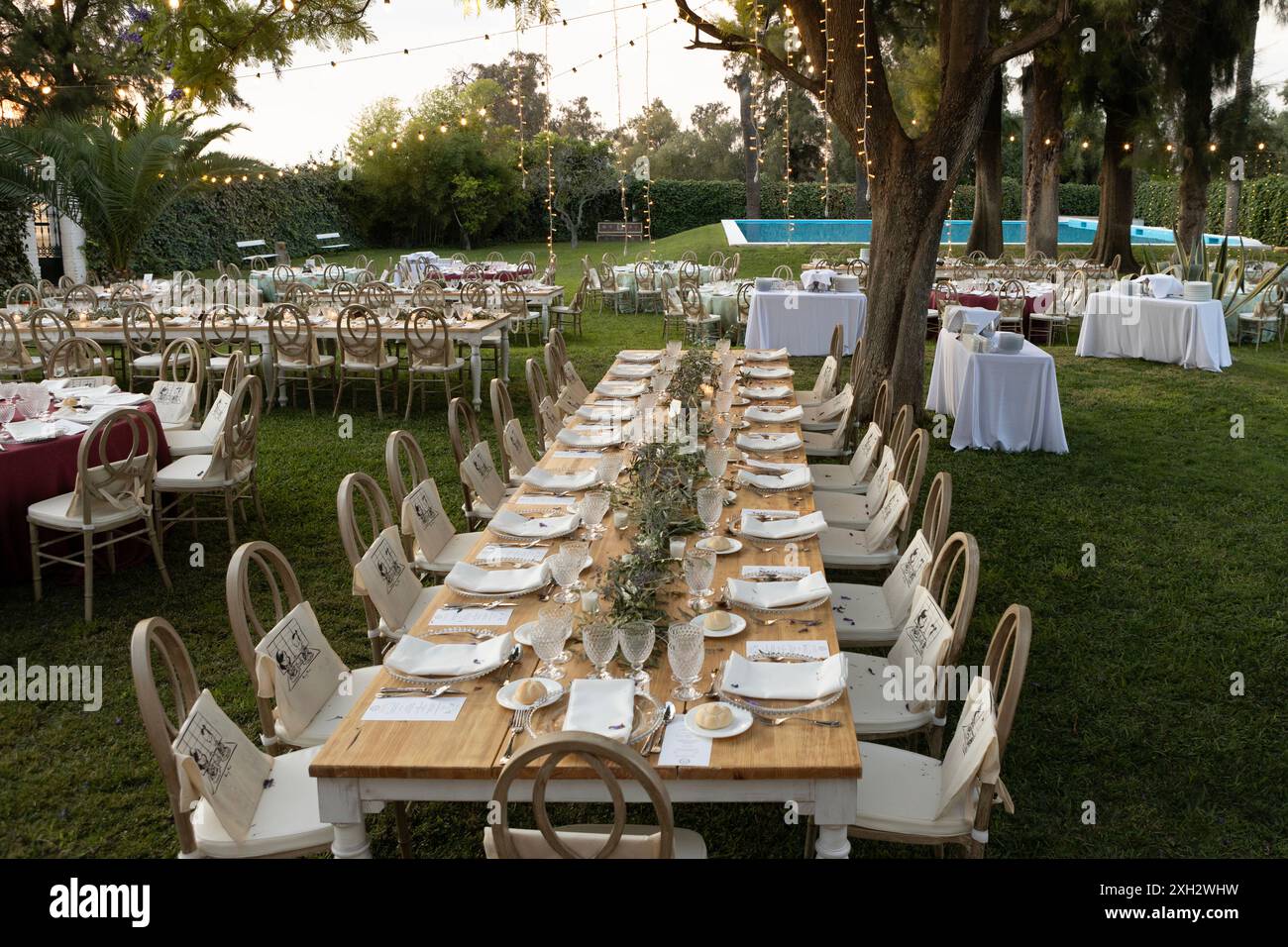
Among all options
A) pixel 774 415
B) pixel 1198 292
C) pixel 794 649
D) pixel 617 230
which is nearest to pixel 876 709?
pixel 794 649

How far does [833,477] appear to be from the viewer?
591cm

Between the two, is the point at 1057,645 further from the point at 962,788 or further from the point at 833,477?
the point at 962,788

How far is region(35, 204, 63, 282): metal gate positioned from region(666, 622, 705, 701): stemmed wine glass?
20.0 metres

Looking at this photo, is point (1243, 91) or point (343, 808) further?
point (1243, 91)

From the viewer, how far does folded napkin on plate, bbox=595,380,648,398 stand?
261 inches

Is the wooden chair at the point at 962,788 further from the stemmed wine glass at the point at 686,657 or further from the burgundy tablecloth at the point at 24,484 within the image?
the burgundy tablecloth at the point at 24,484

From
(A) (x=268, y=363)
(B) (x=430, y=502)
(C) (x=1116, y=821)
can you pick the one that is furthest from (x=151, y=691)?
(A) (x=268, y=363)

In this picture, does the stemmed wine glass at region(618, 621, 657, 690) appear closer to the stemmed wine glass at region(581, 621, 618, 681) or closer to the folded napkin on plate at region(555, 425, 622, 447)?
the stemmed wine glass at region(581, 621, 618, 681)

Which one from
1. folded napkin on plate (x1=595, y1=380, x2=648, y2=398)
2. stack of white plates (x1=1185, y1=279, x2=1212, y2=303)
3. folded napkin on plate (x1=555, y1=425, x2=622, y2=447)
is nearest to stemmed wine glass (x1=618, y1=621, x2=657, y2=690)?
folded napkin on plate (x1=555, y1=425, x2=622, y2=447)

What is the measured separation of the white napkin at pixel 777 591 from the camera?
327cm

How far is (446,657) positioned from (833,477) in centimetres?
344

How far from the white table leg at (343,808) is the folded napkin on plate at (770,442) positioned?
320 cm

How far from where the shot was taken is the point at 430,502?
448 cm
